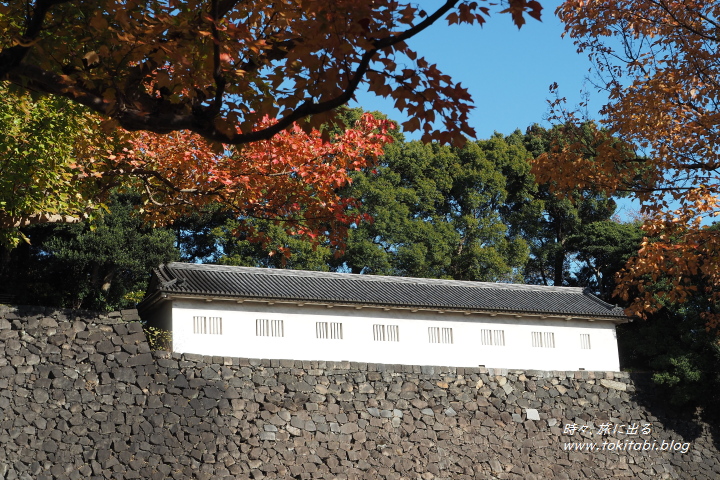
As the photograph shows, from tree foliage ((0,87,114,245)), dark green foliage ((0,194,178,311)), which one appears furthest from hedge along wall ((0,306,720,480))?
dark green foliage ((0,194,178,311))

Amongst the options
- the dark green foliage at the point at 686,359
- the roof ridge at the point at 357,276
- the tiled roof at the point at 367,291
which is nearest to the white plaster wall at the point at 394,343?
the tiled roof at the point at 367,291

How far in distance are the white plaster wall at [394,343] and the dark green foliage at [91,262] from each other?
5700 mm

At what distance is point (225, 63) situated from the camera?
577 cm

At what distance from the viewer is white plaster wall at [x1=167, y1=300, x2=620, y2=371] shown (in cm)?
1712

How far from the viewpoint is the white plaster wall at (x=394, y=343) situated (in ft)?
56.2

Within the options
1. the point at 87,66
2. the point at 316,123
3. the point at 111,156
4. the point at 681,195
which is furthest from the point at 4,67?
the point at 681,195

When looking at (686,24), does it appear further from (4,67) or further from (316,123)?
(4,67)

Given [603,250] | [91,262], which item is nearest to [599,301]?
[603,250]

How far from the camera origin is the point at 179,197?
13.1 metres

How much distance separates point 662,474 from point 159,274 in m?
13.3

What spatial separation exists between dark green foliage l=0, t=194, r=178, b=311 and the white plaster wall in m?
5.70

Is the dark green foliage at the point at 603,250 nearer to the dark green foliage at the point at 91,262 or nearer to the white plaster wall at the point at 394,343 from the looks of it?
the white plaster wall at the point at 394,343

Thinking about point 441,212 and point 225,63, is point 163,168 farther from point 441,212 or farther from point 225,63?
point 441,212

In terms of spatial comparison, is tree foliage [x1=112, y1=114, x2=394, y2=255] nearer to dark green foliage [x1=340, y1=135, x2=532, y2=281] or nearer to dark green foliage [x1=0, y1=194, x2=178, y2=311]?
dark green foliage [x1=0, y1=194, x2=178, y2=311]
